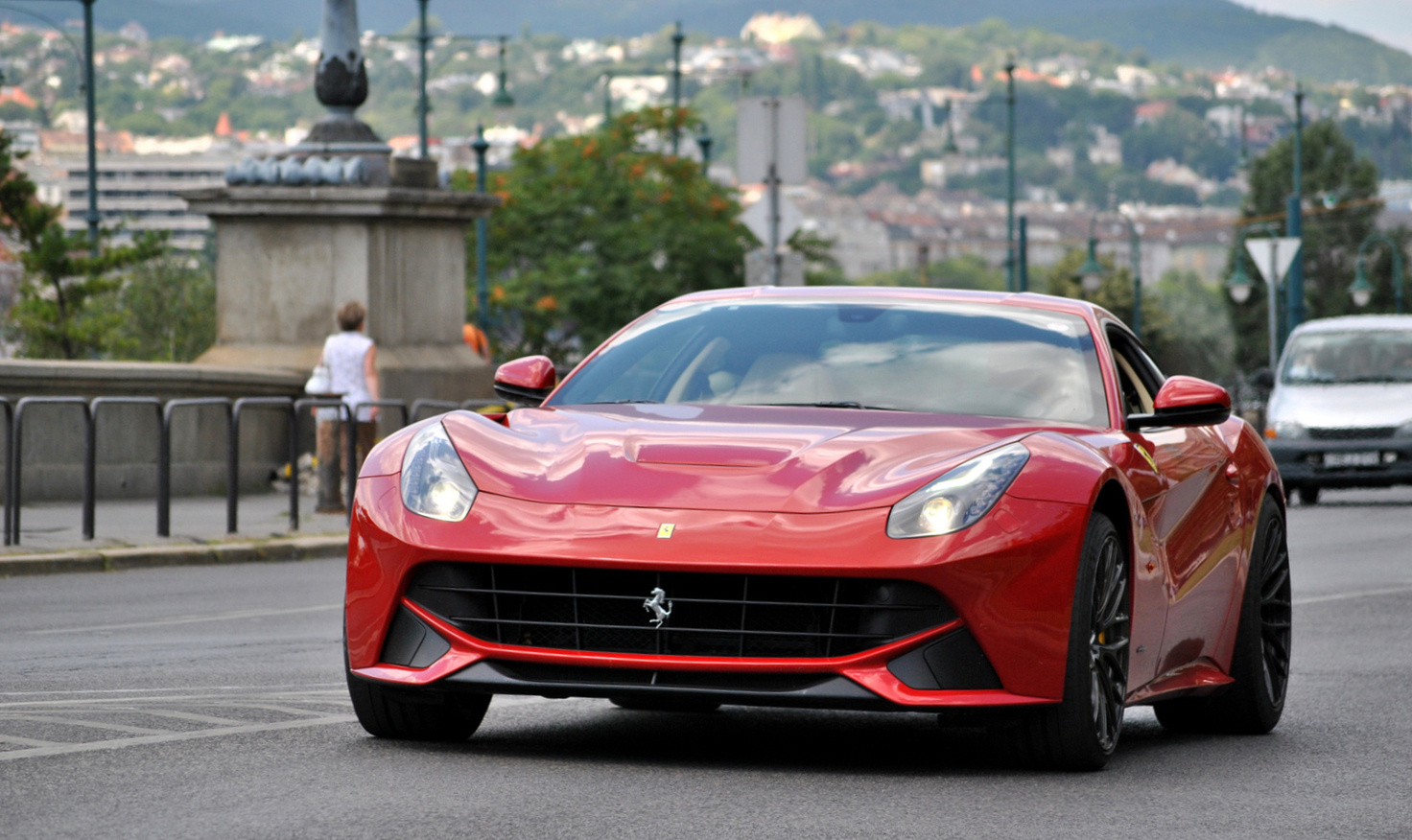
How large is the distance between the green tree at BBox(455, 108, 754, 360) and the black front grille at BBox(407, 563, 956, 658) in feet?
148

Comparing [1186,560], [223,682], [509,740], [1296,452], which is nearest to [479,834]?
[509,740]

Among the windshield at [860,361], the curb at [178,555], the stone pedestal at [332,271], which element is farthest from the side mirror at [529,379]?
the stone pedestal at [332,271]

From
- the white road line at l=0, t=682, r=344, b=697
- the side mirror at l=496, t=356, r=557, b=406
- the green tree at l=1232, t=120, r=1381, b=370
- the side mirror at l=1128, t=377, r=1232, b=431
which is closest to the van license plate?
the white road line at l=0, t=682, r=344, b=697

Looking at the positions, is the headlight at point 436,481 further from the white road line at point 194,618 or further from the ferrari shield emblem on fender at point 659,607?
the white road line at point 194,618

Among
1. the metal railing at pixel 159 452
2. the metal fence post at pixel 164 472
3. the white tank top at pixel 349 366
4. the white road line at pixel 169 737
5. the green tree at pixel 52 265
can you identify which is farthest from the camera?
the green tree at pixel 52 265

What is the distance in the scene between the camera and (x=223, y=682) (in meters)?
8.31

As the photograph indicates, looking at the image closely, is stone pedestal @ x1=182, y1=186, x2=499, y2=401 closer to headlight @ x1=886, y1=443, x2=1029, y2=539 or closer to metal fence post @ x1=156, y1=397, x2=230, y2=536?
metal fence post @ x1=156, y1=397, x2=230, y2=536

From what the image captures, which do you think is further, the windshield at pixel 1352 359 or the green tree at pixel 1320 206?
the green tree at pixel 1320 206

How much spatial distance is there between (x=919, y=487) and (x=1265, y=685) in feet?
7.02

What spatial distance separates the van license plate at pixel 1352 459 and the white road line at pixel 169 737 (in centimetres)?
1827

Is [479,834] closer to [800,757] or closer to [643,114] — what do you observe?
[800,757]

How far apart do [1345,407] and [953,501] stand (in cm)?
1903

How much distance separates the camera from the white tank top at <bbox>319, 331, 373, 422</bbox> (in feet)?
61.9

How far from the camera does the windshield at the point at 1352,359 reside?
80.7 ft
